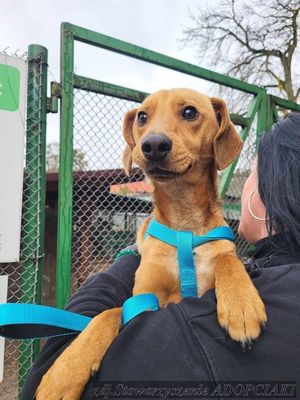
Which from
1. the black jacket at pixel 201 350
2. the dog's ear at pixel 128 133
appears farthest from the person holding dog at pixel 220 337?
the dog's ear at pixel 128 133

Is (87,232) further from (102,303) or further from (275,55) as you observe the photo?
(275,55)

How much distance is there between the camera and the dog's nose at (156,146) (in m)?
1.96

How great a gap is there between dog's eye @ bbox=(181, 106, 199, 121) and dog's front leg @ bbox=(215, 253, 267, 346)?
1.02m

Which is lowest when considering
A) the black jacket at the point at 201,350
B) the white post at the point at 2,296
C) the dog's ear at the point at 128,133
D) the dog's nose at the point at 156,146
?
the white post at the point at 2,296

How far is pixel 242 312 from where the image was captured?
139cm

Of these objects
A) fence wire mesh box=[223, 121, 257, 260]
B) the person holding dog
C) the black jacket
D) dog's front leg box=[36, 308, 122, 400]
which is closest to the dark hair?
the person holding dog

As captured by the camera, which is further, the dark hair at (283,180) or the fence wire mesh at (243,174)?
the fence wire mesh at (243,174)

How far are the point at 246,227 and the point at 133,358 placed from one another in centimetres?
109

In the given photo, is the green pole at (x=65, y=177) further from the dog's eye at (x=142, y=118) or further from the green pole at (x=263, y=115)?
the green pole at (x=263, y=115)

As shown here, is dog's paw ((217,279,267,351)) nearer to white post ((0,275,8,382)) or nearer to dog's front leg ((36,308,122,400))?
dog's front leg ((36,308,122,400))

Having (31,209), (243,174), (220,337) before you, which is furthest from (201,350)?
(243,174)

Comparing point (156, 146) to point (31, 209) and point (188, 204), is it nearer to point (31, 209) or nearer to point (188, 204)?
point (188, 204)

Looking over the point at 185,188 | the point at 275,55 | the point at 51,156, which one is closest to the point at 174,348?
the point at 185,188

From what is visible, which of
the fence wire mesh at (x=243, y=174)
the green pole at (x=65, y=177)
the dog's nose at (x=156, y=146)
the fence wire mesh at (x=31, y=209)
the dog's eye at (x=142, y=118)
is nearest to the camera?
the dog's nose at (x=156, y=146)
